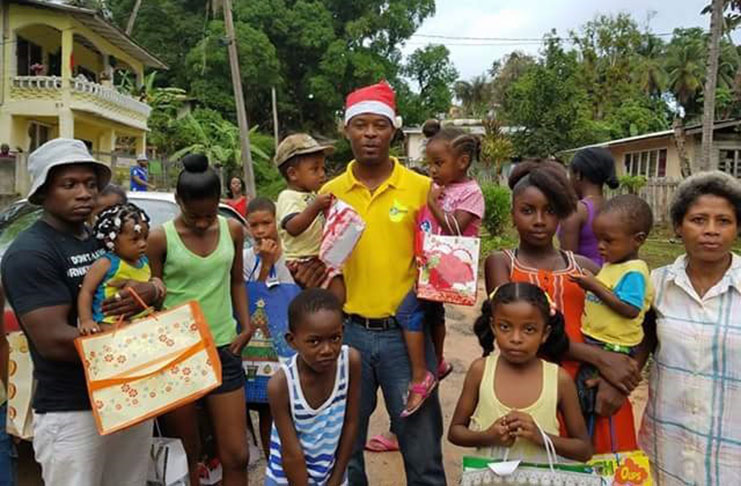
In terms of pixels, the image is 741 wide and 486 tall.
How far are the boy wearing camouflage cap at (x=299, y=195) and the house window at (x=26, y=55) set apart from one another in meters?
20.5

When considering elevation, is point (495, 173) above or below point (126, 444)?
above

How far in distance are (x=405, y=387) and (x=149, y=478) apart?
1232 mm

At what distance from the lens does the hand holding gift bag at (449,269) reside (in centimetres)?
257

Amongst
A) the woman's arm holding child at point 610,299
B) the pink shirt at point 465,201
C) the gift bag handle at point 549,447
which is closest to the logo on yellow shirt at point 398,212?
the pink shirt at point 465,201

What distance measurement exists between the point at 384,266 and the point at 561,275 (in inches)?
29.8

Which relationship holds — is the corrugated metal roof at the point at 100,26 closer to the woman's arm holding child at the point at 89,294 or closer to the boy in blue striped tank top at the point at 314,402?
the woman's arm holding child at the point at 89,294

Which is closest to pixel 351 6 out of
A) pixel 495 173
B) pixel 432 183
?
pixel 495 173

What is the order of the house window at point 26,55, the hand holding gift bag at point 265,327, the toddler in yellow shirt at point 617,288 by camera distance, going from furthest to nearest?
the house window at point 26,55, the hand holding gift bag at point 265,327, the toddler in yellow shirt at point 617,288

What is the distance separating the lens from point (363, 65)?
32.0 metres

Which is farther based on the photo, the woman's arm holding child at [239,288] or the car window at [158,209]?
the car window at [158,209]

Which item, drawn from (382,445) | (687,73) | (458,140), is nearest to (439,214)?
(458,140)

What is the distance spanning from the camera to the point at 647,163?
24.6m

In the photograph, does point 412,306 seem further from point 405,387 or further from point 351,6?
point 351,6

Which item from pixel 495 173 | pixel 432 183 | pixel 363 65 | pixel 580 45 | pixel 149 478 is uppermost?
pixel 580 45
